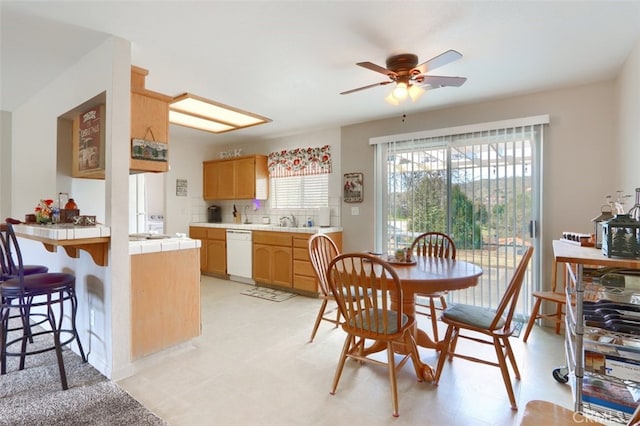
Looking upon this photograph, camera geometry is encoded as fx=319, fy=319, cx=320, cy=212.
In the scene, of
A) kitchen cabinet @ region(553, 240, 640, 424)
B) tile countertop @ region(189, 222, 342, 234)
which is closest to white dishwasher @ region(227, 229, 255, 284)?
tile countertop @ region(189, 222, 342, 234)

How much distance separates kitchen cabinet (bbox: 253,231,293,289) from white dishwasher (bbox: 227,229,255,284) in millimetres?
113

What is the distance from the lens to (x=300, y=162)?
4.95m

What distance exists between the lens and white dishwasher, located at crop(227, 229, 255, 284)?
4.91 metres

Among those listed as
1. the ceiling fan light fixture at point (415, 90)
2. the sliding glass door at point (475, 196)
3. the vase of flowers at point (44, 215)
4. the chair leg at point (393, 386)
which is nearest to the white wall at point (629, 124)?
the sliding glass door at point (475, 196)

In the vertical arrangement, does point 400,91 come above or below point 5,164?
above

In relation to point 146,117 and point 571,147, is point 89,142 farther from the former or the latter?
point 571,147

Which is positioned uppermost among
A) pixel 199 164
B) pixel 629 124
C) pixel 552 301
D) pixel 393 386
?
pixel 199 164

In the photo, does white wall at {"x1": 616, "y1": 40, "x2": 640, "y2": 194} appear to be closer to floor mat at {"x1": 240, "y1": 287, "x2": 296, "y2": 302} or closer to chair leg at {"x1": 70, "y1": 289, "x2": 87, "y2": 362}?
floor mat at {"x1": 240, "y1": 287, "x2": 296, "y2": 302}

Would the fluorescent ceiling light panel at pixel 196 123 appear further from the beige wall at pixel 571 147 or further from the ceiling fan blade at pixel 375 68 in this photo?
the beige wall at pixel 571 147

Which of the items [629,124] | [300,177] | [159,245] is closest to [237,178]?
[300,177]

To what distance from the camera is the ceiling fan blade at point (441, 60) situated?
1969mm

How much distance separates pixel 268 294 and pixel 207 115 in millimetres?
2474

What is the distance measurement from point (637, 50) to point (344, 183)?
3064 mm

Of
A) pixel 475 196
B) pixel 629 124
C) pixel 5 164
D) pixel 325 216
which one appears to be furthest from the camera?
pixel 325 216
